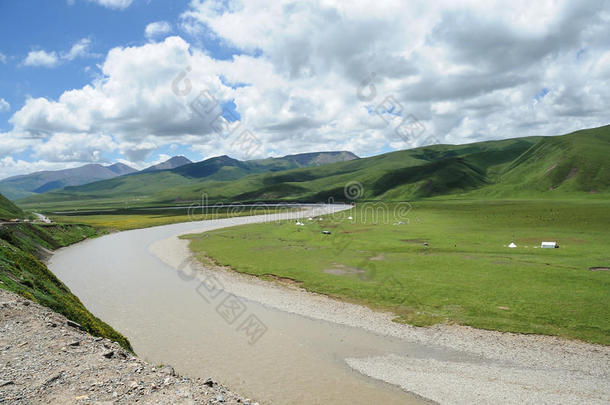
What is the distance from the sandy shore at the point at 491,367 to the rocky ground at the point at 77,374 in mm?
13726

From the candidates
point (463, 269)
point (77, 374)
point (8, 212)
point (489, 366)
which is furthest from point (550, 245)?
point (8, 212)

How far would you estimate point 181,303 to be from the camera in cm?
4241

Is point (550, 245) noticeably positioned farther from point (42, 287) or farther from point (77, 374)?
point (42, 287)

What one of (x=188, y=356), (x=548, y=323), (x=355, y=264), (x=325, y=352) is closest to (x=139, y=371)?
(x=188, y=356)

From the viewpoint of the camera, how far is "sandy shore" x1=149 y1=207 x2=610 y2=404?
2241 cm

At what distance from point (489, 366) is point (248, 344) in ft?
66.9

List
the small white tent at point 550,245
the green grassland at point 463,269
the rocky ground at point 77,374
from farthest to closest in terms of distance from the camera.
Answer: the small white tent at point 550,245
the green grassland at point 463,269
the rocky ground at point 77,374

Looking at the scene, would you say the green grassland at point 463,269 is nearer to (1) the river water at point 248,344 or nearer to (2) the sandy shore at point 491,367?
(2) the sandy shore at point 491,367

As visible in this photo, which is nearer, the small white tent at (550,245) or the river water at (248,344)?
the river water at (248,344)

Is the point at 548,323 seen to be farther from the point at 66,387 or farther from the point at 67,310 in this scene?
the point at 67,310

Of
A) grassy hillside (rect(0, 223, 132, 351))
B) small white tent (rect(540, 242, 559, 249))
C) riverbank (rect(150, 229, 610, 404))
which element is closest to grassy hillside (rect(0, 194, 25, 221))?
grassy hillside (rect(0, 223, 132, 351))

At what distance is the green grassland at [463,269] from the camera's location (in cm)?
3406

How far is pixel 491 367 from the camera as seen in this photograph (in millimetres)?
25938

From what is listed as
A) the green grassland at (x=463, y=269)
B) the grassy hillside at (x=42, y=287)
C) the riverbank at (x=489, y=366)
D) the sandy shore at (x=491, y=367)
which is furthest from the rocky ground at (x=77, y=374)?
the green grassland at (x=463, y=269)
